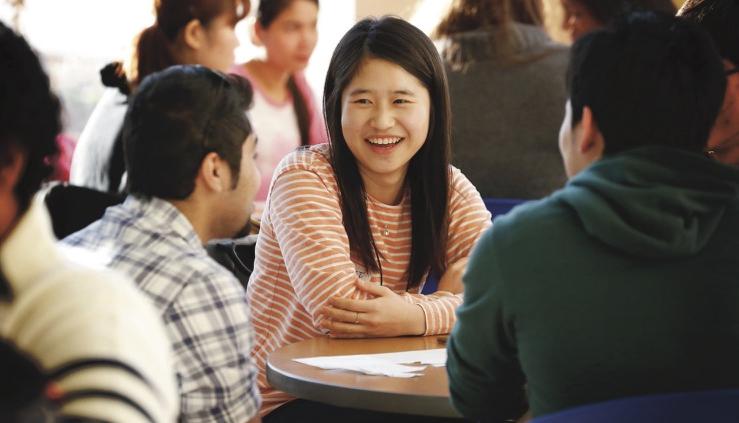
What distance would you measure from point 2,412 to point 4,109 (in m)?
0.39

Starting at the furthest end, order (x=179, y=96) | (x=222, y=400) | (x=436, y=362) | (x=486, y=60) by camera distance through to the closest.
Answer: (x=486, y=60)
(x=436, y=362)
(x=179, y=96)
(x=222, y=400)

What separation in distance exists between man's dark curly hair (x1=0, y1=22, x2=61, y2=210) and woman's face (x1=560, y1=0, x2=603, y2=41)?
2514 mm

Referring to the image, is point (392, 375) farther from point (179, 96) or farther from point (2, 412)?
point (2, 412)

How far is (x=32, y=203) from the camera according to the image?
113cm

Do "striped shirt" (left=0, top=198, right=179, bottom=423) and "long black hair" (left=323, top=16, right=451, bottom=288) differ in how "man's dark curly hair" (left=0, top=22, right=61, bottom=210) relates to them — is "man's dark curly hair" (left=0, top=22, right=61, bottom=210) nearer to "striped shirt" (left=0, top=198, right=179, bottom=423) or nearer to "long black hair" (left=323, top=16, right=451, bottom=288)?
"striped shirt" (left=0, top=198, right=179, bottom=423)

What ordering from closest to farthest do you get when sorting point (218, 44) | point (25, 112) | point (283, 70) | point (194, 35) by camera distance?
1. point (25, 112)
2. point (194, 35)
3. point (218, 44)
4. point (283, 70)

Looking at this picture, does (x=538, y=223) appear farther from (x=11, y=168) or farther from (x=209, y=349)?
(x=11, y=168)

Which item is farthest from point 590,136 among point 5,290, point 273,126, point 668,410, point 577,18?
point 273,126

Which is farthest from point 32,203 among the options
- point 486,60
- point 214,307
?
point 486,60

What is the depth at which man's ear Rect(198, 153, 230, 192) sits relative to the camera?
180 cm

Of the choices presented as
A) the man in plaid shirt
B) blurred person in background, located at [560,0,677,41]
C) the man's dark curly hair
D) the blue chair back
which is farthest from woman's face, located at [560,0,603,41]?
the man's dark curly hair

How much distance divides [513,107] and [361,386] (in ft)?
5.84

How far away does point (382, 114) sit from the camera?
8.11 ft

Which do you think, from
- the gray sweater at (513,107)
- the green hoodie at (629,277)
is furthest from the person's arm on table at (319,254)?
the gray sweater at (513,107)
